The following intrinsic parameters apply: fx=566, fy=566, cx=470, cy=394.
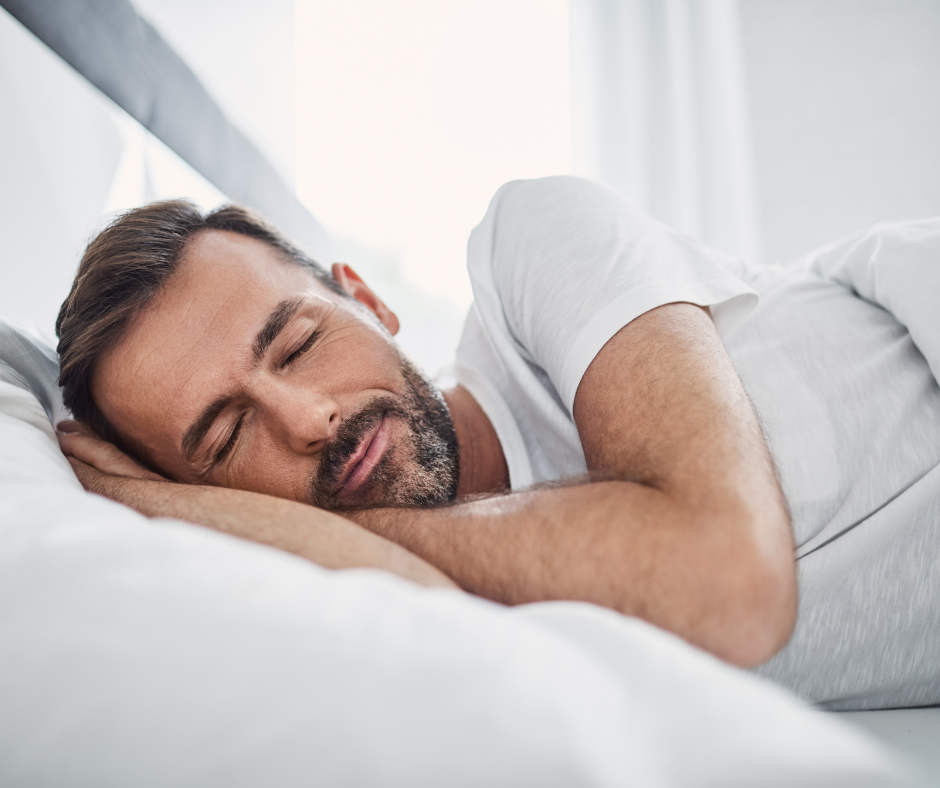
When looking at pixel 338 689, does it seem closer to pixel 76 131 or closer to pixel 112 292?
pixel 112 292

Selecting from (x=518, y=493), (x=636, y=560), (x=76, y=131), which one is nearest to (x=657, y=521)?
(x=636, y=560)

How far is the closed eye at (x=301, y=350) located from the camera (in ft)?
2.78

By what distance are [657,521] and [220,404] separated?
617mm

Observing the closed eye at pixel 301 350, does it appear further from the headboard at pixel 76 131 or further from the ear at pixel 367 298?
the headboard at pixel 76 131

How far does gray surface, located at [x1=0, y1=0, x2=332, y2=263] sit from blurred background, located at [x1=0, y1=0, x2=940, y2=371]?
0.49 m

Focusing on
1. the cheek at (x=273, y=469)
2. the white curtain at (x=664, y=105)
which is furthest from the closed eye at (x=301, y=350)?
the white curtain at (x=664, y=105)

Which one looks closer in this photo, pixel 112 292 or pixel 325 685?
pixel 325 685

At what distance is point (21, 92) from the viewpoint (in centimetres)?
99

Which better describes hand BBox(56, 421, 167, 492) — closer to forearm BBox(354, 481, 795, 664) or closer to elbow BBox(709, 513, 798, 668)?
forearm BBox(354, 481, 795, 664)

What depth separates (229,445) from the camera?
2.76ft

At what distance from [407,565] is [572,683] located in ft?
0.84

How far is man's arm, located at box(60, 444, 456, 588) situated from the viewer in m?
0.49

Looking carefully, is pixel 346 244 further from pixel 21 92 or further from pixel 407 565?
pixel 407 565

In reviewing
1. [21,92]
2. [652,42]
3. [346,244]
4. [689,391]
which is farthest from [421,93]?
[689,391]
